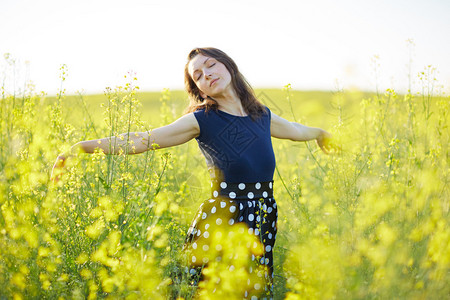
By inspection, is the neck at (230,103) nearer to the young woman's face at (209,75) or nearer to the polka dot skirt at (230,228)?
the young woman's face at (209,75)

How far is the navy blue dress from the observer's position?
2.12 metres

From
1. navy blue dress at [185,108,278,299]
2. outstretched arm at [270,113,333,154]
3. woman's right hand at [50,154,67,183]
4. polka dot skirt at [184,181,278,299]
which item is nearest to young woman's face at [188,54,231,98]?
navy blue dress at [185,108,278,299]

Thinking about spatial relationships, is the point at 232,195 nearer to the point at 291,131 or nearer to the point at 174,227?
the point at 174,227

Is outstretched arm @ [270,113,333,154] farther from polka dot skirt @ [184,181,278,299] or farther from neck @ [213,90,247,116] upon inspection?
polka dot skirt @ [184,181,278,299]

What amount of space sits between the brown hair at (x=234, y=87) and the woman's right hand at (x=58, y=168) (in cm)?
79

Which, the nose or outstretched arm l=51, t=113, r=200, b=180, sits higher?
the nose

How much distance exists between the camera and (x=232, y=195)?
216 cm

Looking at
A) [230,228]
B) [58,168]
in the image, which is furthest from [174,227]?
[58,168]

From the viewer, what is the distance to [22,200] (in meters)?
2.29

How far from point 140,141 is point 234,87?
2.47 ft

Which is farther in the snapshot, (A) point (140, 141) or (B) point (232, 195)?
(B) point (232, 195)

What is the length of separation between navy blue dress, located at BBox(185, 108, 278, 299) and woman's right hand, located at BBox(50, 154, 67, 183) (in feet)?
2.39

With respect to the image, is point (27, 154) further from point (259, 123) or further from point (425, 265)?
point (425, 265)

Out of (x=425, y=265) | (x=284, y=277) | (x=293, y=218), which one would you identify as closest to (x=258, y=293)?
(x=284, y=277)
